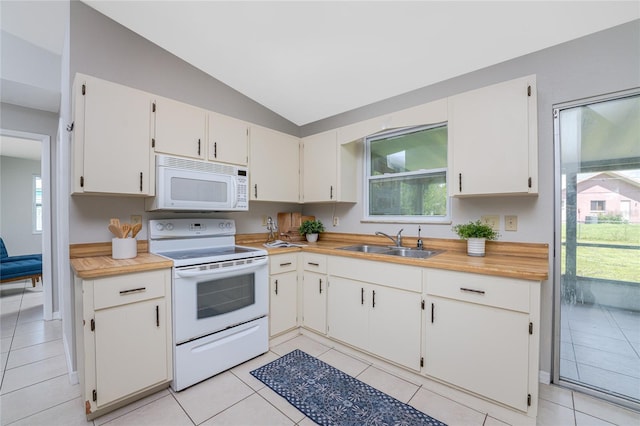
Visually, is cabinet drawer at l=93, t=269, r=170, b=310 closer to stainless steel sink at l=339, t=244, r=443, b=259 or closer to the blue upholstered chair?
stainless steel sink at l=339, t=244, r=443, b=259

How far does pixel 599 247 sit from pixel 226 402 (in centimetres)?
271

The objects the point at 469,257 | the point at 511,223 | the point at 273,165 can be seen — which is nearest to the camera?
the point at 469,257

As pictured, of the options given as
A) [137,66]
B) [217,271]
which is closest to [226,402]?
[217,271]

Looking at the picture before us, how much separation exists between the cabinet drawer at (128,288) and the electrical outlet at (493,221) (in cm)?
245

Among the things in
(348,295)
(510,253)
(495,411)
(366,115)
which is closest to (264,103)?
(366,115)

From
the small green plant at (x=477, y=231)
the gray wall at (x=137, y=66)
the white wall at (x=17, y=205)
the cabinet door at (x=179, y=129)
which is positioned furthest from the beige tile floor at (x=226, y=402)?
the white wall at (x=17, y=205)

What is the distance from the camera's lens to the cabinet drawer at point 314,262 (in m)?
2.45

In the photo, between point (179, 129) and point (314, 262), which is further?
point (314, 262)

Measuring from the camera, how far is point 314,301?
8.30ft

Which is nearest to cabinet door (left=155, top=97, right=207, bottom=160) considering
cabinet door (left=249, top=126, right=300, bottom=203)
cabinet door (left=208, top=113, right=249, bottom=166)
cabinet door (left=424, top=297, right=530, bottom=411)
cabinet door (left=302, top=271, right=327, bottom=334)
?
cabinet door (left=208, top=113, right=249, bottom=166)

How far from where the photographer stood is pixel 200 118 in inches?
91.9

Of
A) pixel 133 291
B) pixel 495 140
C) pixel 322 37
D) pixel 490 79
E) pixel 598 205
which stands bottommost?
pixel 133 291

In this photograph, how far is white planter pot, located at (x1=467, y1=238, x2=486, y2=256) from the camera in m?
1.99

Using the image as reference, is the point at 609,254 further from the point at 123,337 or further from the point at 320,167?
the point at 123,337
